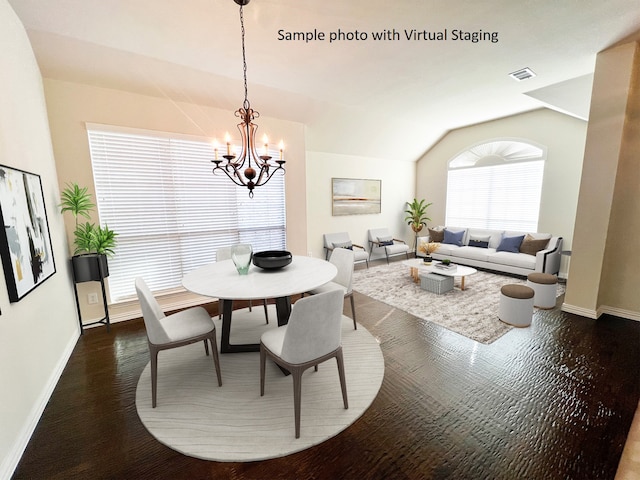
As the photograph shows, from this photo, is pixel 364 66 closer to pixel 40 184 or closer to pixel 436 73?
pixel 436 73

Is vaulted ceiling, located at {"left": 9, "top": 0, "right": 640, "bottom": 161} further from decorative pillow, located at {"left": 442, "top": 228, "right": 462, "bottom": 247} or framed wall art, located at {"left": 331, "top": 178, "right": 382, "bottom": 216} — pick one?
decorative pillow, located at {"left": 442, "top": 228, "right": 462, "bottom": 247}

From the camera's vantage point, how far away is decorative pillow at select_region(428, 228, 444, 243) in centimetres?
608

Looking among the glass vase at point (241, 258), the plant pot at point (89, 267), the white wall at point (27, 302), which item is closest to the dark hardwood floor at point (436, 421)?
the white wall at point (27, 302)

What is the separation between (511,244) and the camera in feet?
16.4

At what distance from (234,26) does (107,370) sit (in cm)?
311

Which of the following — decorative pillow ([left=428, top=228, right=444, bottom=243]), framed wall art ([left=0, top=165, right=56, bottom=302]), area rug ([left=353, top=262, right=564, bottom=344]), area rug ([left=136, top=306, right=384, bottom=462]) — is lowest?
area rug ([left=136, top=306, right=384, bottom=462])

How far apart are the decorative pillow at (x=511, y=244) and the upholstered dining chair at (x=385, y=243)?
184cm

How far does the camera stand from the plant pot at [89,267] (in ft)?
9.00

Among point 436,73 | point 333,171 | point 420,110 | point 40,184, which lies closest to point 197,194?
point 40,184

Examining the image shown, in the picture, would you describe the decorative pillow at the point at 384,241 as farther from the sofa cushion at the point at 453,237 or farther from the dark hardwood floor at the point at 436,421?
the dark hardwood floor at the point at 436,421

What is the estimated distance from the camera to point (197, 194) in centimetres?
361

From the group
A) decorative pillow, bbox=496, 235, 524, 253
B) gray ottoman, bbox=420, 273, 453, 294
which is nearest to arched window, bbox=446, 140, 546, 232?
decorative pillow, bbox=496, 235, 524, 253

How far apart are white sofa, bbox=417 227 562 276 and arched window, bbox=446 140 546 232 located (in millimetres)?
415

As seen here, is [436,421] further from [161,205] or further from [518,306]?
[161,205]
